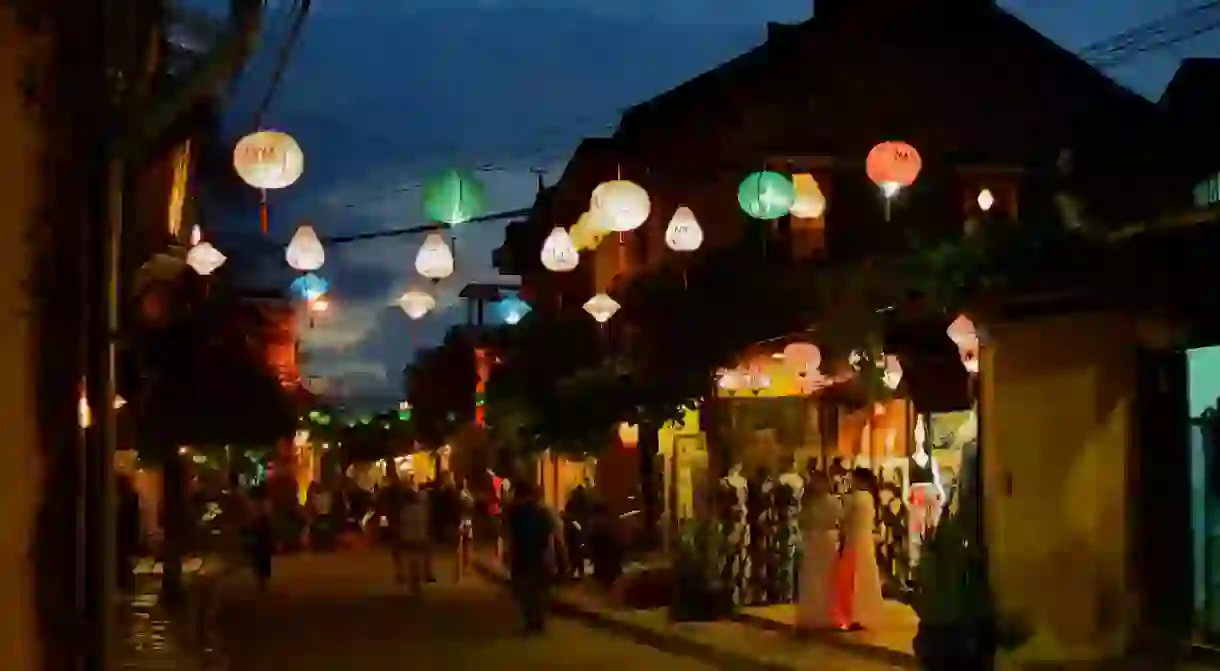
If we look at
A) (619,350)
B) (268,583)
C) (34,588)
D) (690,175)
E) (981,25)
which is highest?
(981,25)

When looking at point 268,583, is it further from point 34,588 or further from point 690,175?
point 34,588

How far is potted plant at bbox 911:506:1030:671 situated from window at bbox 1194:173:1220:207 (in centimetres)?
556

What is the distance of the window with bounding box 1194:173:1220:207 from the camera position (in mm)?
16375

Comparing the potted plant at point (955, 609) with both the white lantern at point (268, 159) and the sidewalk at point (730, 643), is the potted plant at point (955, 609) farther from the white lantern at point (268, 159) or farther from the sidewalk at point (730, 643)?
the white lantern at point (268, 159)

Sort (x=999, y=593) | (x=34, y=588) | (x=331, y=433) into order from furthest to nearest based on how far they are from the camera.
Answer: (x=331, y=433) → (x=999, y=593) → (x=34, y=588)

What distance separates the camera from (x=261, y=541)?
94.6 feet

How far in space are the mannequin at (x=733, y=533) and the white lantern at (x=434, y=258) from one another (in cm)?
455

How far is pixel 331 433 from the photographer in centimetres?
8644

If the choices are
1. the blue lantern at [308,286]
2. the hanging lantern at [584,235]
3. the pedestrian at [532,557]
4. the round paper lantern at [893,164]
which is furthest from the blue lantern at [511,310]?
the round paper lantern at [893,164]

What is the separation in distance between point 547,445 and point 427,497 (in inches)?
98.1

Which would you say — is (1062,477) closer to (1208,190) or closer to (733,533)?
(1208,190)

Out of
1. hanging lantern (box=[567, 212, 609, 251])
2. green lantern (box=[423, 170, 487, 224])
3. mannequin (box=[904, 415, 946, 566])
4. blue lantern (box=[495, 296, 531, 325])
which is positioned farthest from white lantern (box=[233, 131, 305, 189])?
blue lantern (box=[495, 296, 531, 325])

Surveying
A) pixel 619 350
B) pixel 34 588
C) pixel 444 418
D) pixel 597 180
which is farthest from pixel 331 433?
pixel 34 588

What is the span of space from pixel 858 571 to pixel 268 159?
7.82 metres
